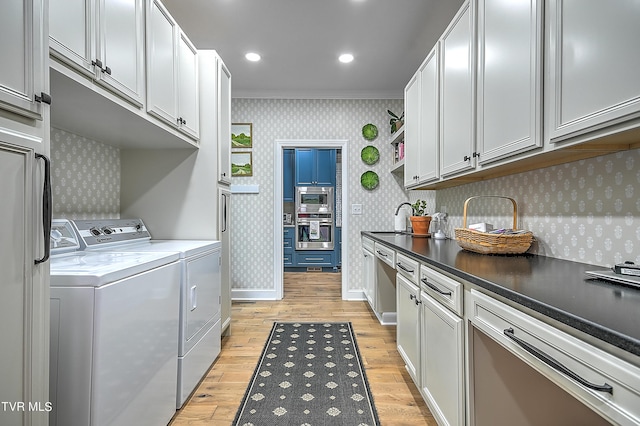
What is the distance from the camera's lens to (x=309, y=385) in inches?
77.6

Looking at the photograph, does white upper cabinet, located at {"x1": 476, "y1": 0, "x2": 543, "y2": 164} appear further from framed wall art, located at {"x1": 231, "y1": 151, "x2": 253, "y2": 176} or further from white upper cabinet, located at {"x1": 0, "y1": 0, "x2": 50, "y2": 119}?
framed wall art, located at {"x1": 231, "y1": 151, "x2": 253, "y2": 176}

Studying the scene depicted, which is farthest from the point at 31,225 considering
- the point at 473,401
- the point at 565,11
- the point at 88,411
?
the point at 565,11

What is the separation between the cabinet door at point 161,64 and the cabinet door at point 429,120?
1793 millimetres

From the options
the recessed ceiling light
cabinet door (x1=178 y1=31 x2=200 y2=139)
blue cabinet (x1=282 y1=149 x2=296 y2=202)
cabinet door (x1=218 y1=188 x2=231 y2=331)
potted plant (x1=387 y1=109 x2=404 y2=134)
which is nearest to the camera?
cabinet door (x1=178 y1=31 x2=200 y2=139)

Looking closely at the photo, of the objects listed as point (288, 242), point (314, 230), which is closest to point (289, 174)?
point (314, 230)

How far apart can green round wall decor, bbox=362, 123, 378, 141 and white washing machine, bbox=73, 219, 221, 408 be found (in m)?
2.43

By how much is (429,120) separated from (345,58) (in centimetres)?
124

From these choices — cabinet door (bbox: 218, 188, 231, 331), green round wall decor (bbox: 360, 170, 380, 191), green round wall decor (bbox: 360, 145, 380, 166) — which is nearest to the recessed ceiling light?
Result: green round wall decor (bbox: 360, 145, 380, 166)

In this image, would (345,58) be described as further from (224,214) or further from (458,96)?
(224,214)

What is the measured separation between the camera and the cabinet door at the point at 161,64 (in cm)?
174

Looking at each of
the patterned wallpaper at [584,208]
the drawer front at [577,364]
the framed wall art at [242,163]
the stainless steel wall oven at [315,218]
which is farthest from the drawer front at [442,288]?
the stainless steel wall oven at [315,218]

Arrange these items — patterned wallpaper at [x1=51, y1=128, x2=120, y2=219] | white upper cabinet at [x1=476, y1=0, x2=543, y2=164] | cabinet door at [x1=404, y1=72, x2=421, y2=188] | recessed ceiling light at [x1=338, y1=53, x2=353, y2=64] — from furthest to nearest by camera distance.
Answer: recessed ceiling light at [x1=338, y1=53, x2=353, y2=64] → cabinet door at [x1=404, y1=72, x2=421, y2=188] → patterned wallpaper at [x1=51, y1=128, x2=120, y2=219] → white upper cabinet at [x1=476, y1=0, x2=543, y2=164]

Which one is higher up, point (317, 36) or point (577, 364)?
point (317, 36)

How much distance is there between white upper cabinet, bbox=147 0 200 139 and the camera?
1.77m
